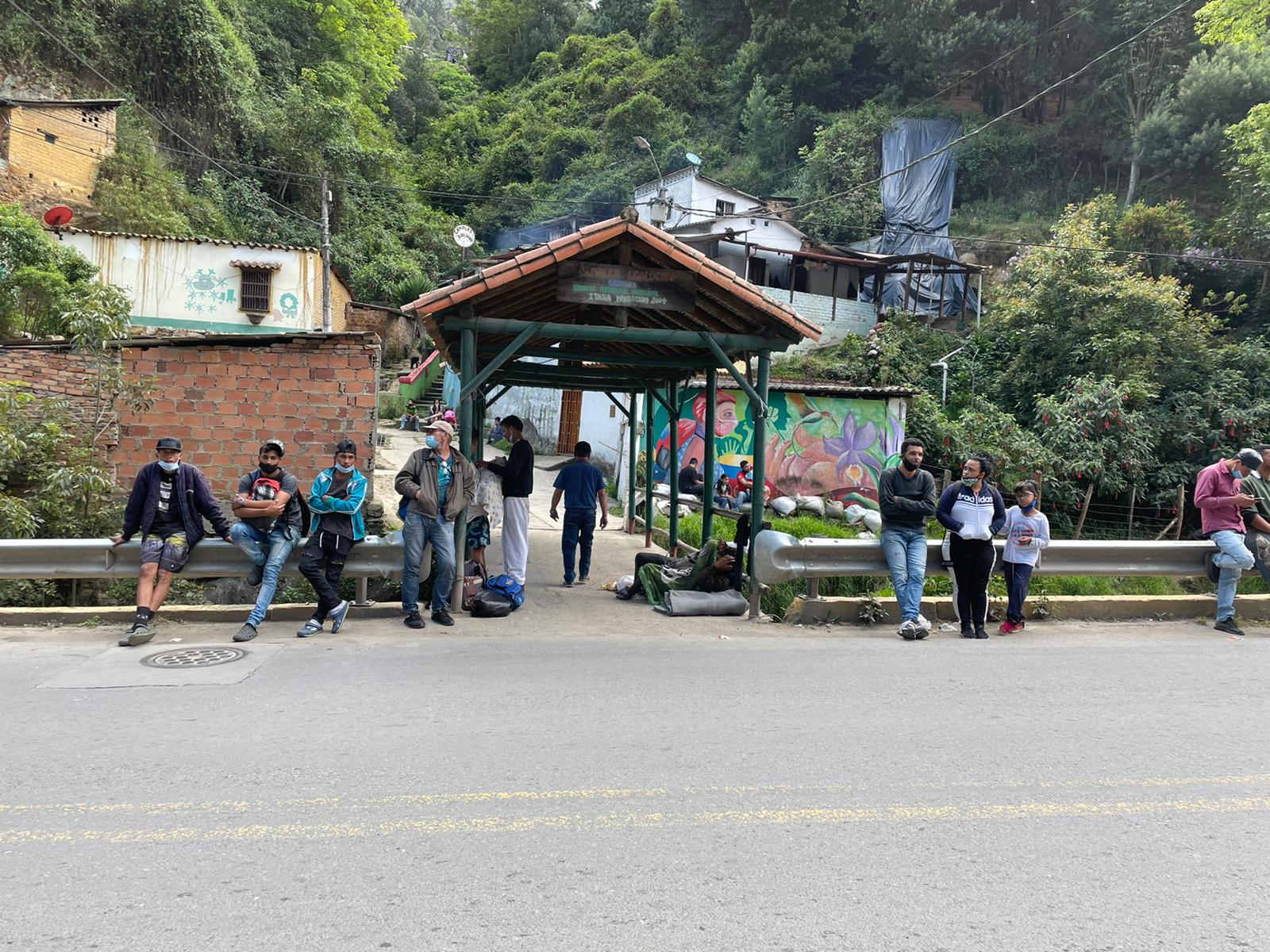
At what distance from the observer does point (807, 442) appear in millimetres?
18312

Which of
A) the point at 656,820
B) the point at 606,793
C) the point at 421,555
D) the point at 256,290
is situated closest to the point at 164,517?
the point at 421,555

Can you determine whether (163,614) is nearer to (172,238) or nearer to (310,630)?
(310,630)

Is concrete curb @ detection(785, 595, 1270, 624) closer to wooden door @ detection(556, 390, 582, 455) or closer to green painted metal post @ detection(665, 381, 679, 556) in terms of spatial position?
green painted metal post @ detection(665, 381, 679, 556)

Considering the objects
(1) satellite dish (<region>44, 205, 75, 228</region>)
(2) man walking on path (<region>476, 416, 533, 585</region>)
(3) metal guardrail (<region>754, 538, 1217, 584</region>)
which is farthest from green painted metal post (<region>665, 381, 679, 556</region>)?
(1) satellite dish (<region>44, 205, 75, 228</region>)

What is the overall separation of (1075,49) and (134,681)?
50.5 meters

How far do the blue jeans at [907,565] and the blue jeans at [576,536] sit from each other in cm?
383

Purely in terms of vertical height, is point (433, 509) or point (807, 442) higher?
point (807, 442)

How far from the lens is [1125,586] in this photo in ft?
40.3

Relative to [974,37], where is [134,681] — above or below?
below

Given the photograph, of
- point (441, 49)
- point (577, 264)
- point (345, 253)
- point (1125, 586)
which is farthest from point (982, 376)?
point (441, 49)

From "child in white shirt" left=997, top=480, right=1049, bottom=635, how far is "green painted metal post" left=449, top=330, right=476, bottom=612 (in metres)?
5.21

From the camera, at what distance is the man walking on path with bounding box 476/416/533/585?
28.2 feet

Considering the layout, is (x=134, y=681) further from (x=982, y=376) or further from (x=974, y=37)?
(x=974, y=37)

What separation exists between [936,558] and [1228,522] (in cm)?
285
